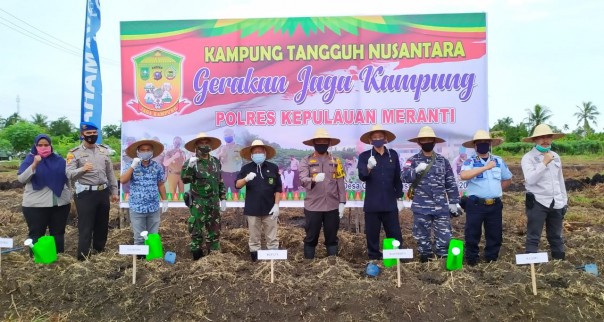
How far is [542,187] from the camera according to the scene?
16.1 ft

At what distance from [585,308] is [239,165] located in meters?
5.03

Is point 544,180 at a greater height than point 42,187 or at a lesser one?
greater

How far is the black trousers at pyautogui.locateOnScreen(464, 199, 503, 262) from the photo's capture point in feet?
16.1

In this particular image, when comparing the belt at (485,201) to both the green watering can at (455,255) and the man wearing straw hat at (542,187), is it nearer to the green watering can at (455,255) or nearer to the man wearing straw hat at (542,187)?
the man wearing straw hat at (542,187)

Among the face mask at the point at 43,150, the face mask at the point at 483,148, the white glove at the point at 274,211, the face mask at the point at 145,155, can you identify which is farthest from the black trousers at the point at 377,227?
the face mask at the point at 43,150

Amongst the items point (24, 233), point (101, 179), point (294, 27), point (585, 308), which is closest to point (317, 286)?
point (585, 308)

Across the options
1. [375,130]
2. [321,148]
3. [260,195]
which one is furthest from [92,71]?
[375,130]

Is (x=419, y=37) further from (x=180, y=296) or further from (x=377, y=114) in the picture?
(x=180, y=296)

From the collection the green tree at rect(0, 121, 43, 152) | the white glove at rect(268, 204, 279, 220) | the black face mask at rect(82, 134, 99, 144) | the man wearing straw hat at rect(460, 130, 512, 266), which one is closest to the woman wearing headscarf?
the black face mask at rect(82, 134, 99, 144)

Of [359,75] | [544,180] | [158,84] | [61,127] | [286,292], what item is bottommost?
[286,292]

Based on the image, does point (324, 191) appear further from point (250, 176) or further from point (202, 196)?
point (202, 196)

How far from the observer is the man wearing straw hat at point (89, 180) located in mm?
5121

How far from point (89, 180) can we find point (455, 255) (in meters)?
4.34

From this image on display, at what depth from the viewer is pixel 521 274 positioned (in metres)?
4.27
